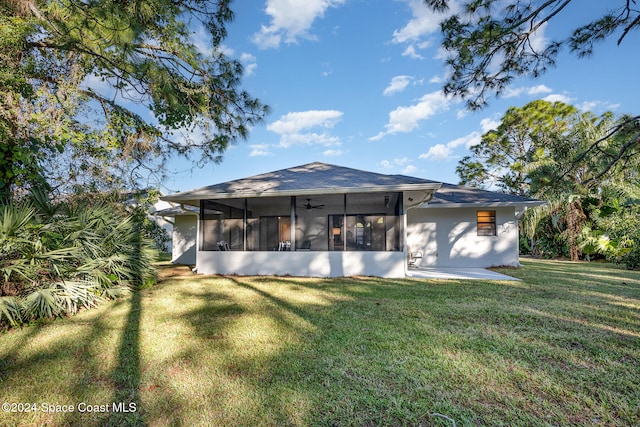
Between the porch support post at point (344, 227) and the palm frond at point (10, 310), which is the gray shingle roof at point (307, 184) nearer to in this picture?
the porch support post at point (344, 227)

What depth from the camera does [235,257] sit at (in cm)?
934

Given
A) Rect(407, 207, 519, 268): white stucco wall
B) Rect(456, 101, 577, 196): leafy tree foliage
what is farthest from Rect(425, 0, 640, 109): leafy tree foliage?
Rect(456, 101, 577, 196): leafy tree foliage

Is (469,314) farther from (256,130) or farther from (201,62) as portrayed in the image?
(201,62)

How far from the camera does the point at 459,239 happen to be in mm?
11625

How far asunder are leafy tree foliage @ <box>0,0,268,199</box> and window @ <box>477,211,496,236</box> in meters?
9.33

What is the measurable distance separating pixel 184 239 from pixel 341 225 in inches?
361

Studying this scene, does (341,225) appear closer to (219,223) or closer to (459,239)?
(219,223)

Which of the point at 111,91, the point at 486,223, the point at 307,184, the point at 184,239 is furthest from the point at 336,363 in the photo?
the point at 184,239

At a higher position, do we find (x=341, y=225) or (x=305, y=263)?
(x=341, y=225)

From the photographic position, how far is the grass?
2.12m

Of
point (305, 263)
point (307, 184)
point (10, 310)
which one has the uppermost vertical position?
point (307, 184)

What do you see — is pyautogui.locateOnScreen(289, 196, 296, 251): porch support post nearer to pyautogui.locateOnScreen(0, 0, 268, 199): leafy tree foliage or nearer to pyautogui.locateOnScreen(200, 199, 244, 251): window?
pyautogui.locateOnScreen(200, 199, 244, 251): window

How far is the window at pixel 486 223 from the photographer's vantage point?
11492mm

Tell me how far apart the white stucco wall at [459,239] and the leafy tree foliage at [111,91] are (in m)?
7.91
